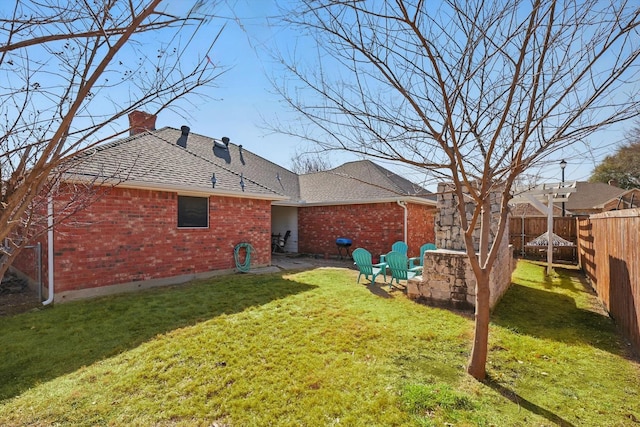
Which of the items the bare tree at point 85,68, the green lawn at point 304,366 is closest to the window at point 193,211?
the green lawn at point 304,366

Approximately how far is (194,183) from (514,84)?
755 centimetres

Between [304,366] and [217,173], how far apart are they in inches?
299

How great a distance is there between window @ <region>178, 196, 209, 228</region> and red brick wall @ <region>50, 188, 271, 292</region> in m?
0.17

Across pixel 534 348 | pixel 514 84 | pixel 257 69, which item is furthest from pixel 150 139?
pixel 534 348

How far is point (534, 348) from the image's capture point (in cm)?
408

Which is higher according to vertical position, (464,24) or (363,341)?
(464,24)

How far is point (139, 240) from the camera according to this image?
715 cm

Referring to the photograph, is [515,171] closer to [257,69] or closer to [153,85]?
[257,69]

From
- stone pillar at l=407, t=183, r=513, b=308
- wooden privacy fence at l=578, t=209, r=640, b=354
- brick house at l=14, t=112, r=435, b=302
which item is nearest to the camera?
wooden privacy fence at l=578, t=209, r=640, b=354

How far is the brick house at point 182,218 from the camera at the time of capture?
20.2 feet

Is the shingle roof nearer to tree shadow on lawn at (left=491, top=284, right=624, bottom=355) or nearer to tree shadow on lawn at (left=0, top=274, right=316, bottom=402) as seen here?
tree shadow on lawn at (left=0, top=274, right=316, bottom=402)

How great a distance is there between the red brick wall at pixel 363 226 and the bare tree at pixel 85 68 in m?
10.4

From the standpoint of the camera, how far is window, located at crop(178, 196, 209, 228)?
803 cm

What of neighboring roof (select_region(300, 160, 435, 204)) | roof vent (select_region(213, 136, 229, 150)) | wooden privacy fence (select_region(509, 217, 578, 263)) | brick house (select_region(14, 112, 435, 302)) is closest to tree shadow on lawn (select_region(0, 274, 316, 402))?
brick house (select_region(14, 112, 435, 302))
